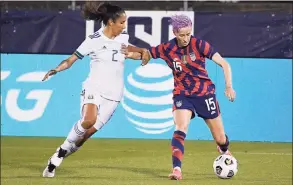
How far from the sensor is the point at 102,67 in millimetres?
11102

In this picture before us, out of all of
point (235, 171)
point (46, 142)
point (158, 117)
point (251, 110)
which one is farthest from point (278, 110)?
point (235, 171)

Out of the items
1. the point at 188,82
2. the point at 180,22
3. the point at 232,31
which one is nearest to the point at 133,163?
the point at 188,82

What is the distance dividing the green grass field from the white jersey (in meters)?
1.03

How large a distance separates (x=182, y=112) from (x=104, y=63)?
3.61ft

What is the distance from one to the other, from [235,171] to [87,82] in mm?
2003

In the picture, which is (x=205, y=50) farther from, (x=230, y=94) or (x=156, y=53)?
(x=230, y=94)

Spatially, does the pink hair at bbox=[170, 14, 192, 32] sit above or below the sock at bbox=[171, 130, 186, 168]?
above

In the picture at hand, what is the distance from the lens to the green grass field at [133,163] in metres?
10.7

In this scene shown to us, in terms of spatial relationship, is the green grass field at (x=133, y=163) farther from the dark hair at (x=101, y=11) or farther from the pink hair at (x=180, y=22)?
the dark hair at (x=101, y=11)

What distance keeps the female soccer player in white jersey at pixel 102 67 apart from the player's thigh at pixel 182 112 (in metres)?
0.75

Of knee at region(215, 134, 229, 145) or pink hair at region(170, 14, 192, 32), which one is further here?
knee at region(215, 134, 229, 145)

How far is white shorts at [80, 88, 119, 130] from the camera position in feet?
35.9

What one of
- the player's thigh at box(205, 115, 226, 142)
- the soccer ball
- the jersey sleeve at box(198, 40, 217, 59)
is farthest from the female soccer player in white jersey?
the soccer ball

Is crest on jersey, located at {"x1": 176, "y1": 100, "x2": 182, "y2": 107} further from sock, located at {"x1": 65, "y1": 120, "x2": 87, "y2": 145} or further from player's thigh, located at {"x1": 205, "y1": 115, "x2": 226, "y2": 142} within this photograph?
sock, located at {"x1": 65, "y1": 120, "x2": 87, "y2": 145}
